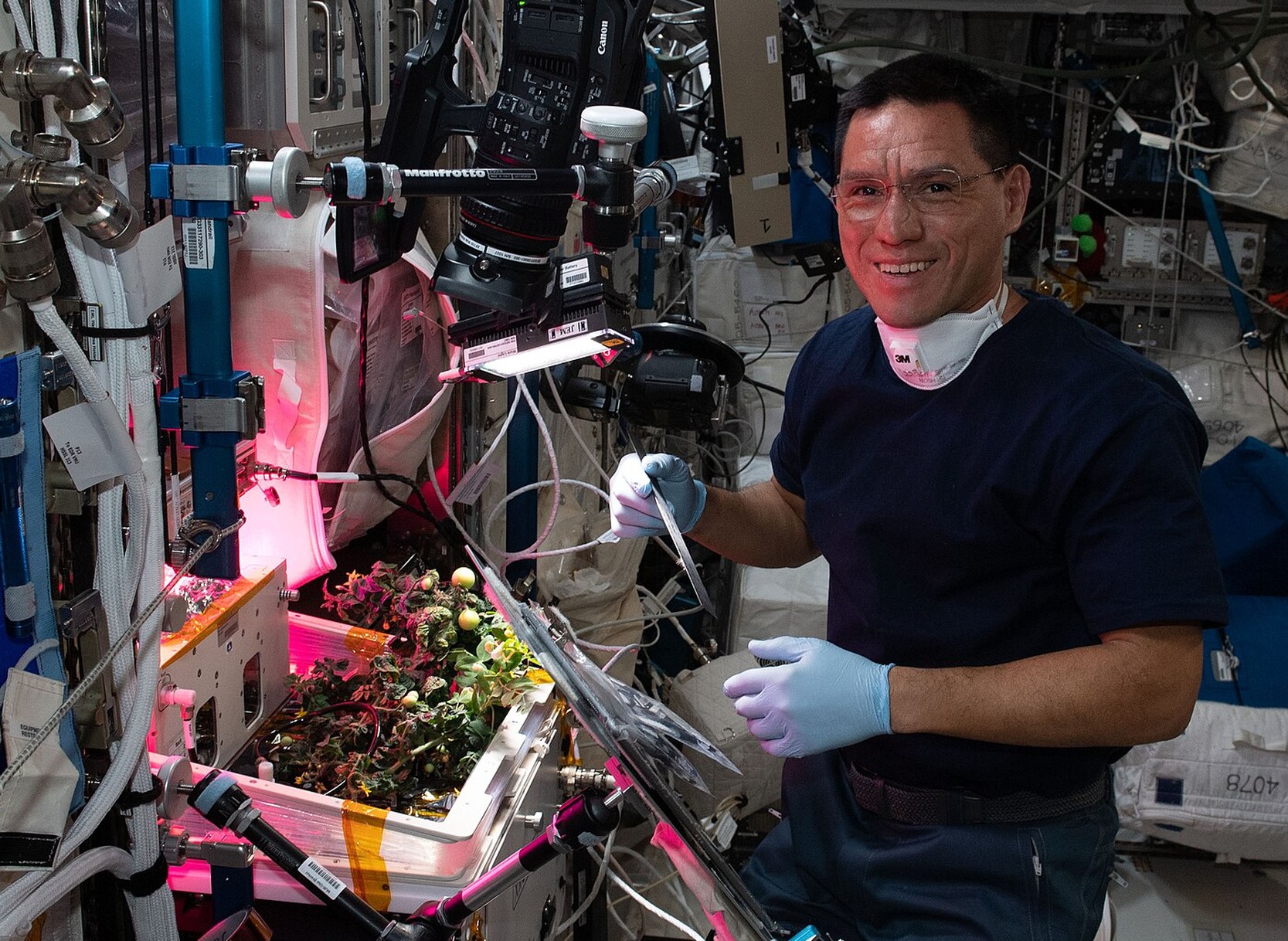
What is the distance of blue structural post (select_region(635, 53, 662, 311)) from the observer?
157 inches

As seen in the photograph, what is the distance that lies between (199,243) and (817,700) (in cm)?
110

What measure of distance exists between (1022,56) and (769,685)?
4.31 metres

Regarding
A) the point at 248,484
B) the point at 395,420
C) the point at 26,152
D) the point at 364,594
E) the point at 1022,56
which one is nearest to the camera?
the point at 26,152

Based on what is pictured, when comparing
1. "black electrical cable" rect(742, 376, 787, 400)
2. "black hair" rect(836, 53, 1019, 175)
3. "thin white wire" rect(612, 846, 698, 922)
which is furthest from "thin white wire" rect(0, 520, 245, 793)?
"black electrical cable" rect(742, 376, 787, 400)

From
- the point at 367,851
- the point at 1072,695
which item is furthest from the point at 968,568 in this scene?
the point at 367,851

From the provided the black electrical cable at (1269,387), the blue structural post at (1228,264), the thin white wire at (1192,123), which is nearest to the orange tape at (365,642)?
the thin white wire at (1192,123)

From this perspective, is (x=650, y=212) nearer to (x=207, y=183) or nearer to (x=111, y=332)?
(x=207, y=183)

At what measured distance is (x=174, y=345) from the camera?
6.27 ft

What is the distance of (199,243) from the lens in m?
1.65

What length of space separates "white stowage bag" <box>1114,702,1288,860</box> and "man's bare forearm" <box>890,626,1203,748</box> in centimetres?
219

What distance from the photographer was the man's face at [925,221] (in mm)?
1685

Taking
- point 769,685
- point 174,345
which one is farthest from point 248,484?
point 769,685

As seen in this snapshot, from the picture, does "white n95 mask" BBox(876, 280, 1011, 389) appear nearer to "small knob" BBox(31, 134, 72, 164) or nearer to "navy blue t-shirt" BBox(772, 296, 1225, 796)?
"navy blue t-shirt" BBox(772, 296, 1225, 796)

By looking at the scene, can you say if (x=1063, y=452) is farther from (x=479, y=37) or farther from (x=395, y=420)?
(x=479, y=37)
